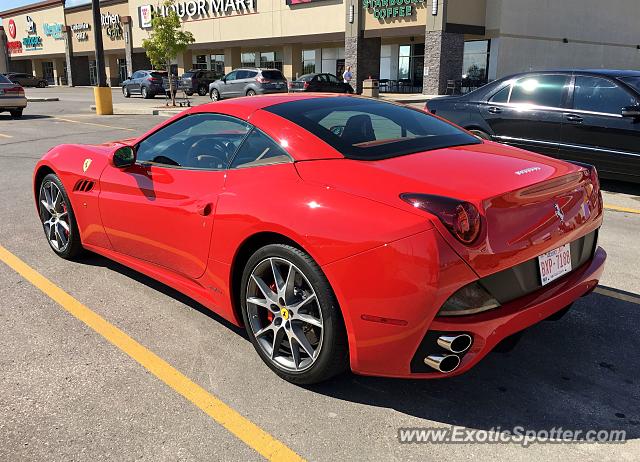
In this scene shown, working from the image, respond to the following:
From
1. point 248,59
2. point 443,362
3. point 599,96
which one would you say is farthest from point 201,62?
point 443,362

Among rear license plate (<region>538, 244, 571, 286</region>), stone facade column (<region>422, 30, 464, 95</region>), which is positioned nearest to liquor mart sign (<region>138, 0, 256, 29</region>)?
stone facade column (<region>422, 30, 464, 95</region>)

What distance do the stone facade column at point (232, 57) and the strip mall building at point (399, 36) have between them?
0.08 m

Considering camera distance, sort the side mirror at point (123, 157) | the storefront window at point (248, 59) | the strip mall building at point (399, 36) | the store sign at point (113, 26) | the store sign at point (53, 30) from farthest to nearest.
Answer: the store sign at point (53, 30) < the store sign at point (113, 26) < the storefront window at point (248, 59) < the strip mall building at point (399, 36) < the side mirror at point (123, 157)

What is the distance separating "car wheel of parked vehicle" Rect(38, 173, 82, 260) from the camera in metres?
4.57

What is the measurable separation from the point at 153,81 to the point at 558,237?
1256 inches

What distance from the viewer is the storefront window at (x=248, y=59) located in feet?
141

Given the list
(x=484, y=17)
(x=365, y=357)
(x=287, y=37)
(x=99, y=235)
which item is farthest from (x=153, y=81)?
(x=365, y=357)

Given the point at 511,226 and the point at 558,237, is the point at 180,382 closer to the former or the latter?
the point at 511,226

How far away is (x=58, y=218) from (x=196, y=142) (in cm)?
177

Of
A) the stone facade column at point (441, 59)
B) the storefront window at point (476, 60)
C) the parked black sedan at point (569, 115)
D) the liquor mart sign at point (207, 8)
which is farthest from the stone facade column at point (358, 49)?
the parked black sedan at point (569, 115)

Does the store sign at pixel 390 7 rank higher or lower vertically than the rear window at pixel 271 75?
higher

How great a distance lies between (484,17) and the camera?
29.7 meters

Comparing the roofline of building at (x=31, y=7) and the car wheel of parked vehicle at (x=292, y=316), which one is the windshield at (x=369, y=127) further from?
the roofline of building at (x=31, y=7)

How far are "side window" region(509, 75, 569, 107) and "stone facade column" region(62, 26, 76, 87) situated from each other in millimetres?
55769
